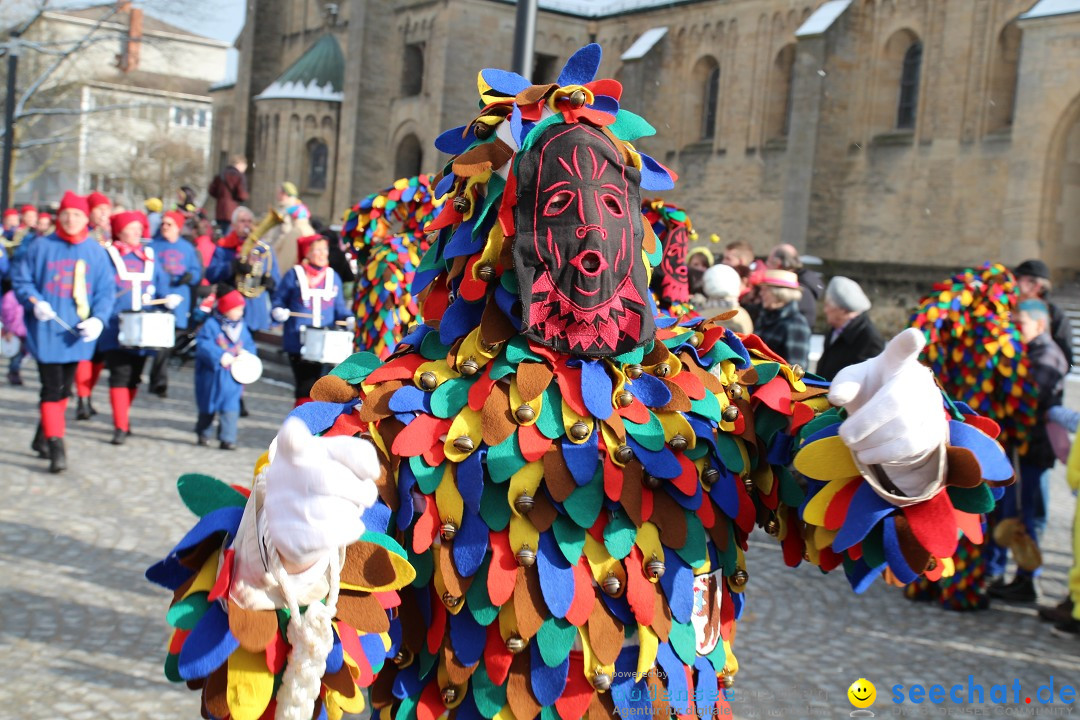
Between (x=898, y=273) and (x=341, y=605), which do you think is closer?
(x=341, y=605)

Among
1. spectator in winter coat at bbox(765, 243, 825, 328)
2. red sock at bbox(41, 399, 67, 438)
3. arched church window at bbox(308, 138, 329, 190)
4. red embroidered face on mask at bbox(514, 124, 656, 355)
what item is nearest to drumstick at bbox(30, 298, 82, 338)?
red sock at bbox(41, 399, 67, 438)

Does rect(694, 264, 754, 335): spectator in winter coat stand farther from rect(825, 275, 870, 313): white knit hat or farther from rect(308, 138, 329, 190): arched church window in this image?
rect(308, 138, 329, 190): arched church window

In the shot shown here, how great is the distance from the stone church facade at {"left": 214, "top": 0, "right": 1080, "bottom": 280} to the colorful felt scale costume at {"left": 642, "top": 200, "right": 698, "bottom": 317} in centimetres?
1802

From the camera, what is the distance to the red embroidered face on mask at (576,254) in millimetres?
2111

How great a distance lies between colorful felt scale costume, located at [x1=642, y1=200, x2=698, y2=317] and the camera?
7309mm

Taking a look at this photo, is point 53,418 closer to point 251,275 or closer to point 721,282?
point 251,275

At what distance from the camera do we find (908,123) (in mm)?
27812

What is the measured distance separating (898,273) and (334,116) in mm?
24039

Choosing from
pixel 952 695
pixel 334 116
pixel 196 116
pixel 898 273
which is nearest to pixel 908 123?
pixel 898 273

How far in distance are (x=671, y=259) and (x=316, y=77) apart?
3567cm

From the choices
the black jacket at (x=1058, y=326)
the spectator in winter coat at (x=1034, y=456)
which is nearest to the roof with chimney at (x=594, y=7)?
the black jacket at (x=1058, y=326)

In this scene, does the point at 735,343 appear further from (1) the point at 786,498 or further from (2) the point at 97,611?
(2) the point at 97,611

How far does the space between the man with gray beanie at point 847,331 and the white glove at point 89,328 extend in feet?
16.6

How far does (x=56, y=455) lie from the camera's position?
7.86 metres
